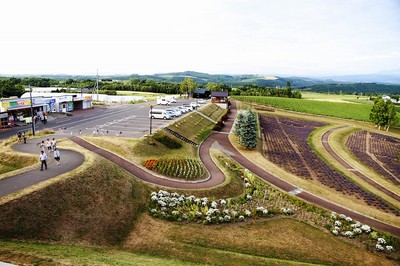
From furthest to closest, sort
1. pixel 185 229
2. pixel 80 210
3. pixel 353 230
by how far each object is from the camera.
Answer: pixel 353 230 < pixel 185 229 < pixel 80 210

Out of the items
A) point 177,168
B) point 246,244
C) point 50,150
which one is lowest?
point 246,244

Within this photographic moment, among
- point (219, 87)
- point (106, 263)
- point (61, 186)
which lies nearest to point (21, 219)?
point (61, 186)

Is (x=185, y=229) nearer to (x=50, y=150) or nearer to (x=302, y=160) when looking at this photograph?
(x=50, y=150)

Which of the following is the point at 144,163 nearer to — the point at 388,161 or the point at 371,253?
the point at 371,253

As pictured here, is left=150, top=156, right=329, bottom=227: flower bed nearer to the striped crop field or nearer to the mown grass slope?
the mown grass slope

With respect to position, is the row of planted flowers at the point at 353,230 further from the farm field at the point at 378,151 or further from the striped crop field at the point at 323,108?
the striped crop field at the point at 323,108

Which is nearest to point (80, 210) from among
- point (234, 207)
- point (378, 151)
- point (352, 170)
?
point (234, 207)

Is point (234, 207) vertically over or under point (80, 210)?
under

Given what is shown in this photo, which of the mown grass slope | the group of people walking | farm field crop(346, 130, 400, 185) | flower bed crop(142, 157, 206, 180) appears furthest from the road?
farm field crop(346, 130, 400, 185)
